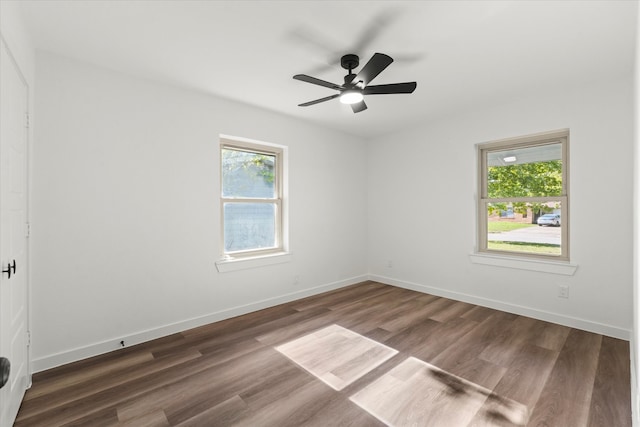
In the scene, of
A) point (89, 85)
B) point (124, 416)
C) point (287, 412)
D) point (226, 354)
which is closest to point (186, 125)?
point (89, 85)

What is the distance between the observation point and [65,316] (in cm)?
246

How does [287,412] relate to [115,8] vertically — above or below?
below

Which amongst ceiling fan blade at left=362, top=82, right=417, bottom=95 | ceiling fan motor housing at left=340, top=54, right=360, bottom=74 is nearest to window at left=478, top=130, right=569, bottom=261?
ceiling fan blade at left=362, top=82, right=417, bottom=95

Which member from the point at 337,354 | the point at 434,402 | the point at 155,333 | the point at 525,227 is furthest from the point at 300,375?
the point at 525,227

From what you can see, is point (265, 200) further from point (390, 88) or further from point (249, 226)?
point (390, 88)

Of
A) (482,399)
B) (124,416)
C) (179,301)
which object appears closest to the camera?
(124,416)

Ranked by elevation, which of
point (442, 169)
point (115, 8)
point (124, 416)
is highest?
point (115, 8)

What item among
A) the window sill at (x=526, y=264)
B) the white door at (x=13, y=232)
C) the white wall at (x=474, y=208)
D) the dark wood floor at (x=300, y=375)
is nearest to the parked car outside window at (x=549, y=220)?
the white wall at (x=474, y=208)

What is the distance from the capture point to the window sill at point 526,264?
3.18 metres

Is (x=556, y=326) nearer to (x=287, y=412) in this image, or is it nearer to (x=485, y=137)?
(x=485, y=137)

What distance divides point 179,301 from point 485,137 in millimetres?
4048

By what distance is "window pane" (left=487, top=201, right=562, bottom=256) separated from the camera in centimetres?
338

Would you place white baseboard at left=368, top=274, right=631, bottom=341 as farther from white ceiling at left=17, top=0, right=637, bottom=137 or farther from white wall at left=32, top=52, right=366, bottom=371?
white ceiling at left=17, top=0, right=637, bottom=137

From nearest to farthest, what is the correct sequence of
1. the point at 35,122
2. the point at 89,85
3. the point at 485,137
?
the point at 35,122, the point at 89,85, the point at 485,137
